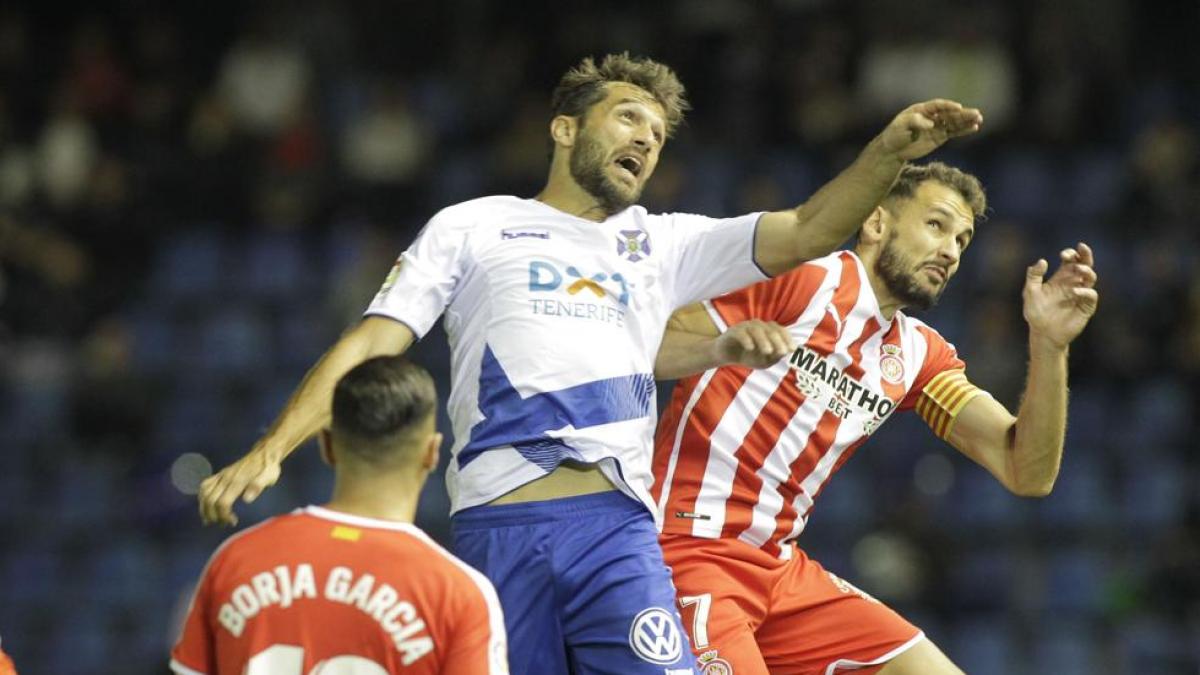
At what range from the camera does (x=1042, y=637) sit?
12.5 meters

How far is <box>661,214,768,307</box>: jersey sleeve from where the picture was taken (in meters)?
6.28

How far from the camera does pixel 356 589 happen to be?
465 centimetres

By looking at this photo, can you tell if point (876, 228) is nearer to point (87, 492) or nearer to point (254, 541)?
point (254, 541)

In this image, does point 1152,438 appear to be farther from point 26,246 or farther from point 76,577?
point 26,246

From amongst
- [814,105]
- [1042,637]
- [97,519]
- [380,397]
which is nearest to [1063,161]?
[814,105]

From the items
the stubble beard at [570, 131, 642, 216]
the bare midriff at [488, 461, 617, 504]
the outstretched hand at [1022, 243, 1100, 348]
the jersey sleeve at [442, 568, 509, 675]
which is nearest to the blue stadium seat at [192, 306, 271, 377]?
the stubble beard at [570, 131, 642, 216]

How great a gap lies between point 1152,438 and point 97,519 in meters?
7.96

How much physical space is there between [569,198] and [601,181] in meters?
0.15

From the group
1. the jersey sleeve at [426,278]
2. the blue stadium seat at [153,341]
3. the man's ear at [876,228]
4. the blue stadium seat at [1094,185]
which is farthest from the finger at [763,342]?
the blue stadium seat at [153,341]

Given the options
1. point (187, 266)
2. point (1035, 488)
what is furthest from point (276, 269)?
point (1035, 488)

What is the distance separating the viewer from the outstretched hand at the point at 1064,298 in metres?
6.45

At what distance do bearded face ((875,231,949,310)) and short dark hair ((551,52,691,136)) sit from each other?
0.96 m

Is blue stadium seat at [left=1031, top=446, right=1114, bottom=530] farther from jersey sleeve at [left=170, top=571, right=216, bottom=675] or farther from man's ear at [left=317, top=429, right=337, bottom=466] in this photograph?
jersey sleeve at [left=170, top=571, right=216, bottom=675]

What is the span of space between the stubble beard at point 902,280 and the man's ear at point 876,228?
0.08 m
